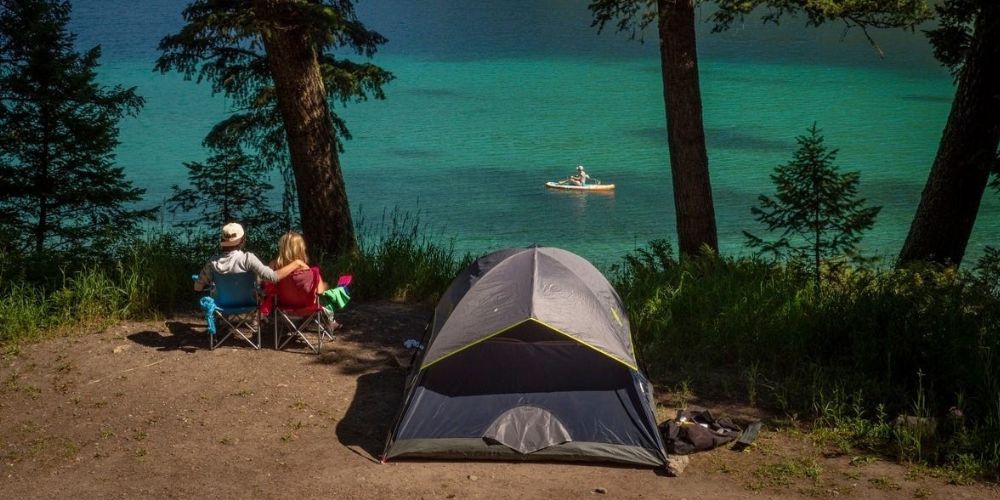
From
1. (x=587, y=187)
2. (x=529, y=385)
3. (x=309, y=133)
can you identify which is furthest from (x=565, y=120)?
(x=529, y=385)

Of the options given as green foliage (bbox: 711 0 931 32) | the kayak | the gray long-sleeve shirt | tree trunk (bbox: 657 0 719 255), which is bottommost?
the kayak

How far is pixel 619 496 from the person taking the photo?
20.9ft

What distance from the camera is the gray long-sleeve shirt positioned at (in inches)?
333

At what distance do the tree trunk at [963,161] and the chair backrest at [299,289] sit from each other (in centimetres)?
675

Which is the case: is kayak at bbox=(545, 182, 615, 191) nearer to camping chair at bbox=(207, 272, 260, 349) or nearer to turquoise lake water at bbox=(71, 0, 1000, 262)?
turquoise lake water at bbox=(71, 0, 1000, 262)

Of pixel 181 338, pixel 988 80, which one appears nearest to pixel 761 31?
pixel 988 80

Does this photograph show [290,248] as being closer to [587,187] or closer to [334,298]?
[334,298]

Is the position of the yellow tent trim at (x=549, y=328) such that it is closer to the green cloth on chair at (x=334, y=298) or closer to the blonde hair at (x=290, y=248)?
the green cloth on chair at (x=334, y=298)

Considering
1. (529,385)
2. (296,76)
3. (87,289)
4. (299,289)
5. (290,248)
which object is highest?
(296,76)

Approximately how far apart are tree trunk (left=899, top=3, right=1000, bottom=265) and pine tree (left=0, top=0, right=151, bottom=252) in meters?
9.56

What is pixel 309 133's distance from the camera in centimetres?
1151

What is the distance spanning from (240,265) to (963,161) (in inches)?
313

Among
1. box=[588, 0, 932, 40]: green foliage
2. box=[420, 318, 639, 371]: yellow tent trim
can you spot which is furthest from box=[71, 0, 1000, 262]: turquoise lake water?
box=[420, 318, 639, 371]: yellow tent trim

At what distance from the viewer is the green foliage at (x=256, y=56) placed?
10781 millimetres
